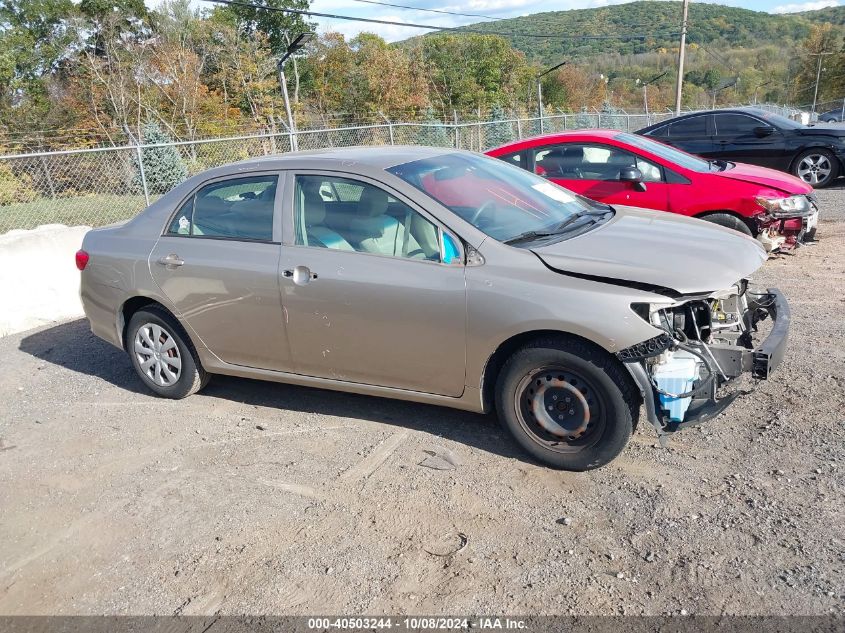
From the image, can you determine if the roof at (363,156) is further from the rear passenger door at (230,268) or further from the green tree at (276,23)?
the green tree at (276,23)

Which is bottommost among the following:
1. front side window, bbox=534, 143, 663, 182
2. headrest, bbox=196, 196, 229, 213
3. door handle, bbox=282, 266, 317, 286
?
door handle, bbox=282, 266, 317, 286

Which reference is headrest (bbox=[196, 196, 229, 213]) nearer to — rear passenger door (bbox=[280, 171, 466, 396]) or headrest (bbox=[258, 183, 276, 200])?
headrest (bbox=[258, 183, 276, 200])

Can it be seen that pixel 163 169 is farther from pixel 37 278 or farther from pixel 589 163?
pixel 589 163

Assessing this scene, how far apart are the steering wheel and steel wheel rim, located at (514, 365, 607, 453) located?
0.95 m

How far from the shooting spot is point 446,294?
13.0 feet

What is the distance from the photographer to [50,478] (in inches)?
173

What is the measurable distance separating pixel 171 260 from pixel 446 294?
217 cm

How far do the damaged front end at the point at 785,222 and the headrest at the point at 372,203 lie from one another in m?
4.87

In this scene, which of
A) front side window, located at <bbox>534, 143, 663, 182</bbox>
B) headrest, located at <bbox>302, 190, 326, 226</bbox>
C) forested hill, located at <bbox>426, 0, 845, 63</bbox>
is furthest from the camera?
forested hill, located at <bbox>426, 0, 845, 63</bbox>

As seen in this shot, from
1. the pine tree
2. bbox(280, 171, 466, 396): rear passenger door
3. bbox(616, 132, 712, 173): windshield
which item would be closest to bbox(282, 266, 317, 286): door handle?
bbox(280, 171, 466, 396): rear passenger door

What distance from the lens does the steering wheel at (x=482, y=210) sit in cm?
414

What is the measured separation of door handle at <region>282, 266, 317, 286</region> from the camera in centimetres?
438

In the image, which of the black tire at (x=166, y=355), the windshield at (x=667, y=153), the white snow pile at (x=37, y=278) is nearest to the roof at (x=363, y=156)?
the black tire at (x=166, y=355)

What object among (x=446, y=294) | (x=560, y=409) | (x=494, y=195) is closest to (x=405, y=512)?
(x=560, y=409)
